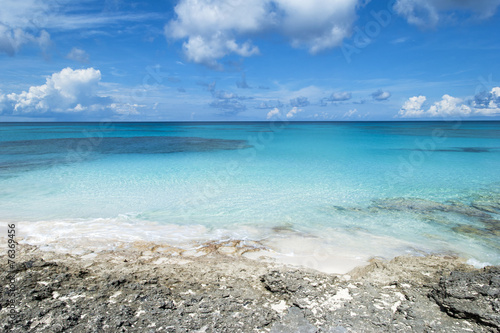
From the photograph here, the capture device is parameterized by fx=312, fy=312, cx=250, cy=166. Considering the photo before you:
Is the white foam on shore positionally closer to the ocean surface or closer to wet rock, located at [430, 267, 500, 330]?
the ocean surface

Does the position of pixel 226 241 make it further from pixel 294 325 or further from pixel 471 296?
pixel 471 296

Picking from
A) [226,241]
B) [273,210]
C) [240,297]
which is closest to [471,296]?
[240,297]

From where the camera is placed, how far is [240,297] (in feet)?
12.9

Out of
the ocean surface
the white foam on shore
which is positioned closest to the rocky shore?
the white foam on shore

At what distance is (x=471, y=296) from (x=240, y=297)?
2809mm

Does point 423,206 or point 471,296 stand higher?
point 471,296

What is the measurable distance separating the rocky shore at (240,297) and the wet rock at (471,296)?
1 centimetres

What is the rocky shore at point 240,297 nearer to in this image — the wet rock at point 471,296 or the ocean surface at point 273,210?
the wet rock at point 471,296

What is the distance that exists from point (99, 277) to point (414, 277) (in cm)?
452

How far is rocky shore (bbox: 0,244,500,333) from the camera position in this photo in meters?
3.36

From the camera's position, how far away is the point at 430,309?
12.0 feet

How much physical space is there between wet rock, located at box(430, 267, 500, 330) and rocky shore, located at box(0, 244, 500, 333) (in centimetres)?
1

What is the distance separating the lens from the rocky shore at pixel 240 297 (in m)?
3.36

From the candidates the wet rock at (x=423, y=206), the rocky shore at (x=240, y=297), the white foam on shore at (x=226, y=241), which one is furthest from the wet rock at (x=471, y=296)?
the wet rock at (x=423, y=206)
